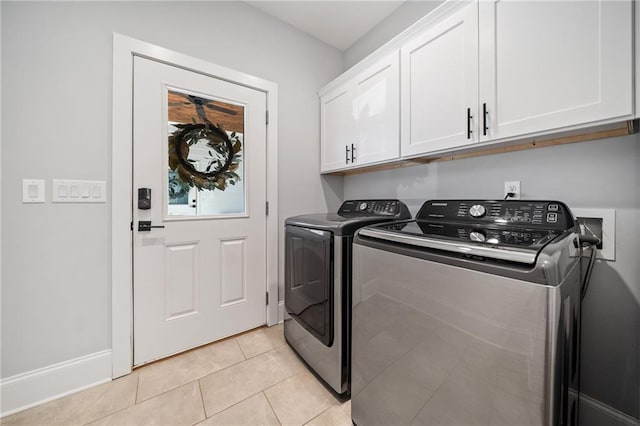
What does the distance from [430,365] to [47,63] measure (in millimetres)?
2312

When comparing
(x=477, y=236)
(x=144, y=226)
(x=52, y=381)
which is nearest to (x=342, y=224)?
(x=477, y=236)

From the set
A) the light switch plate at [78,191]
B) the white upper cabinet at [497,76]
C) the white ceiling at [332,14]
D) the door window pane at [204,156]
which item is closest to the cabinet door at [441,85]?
the white upper cabinet at [497,76]

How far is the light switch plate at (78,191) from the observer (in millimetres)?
1342

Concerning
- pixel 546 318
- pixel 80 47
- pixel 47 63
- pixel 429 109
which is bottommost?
pixel 546 318

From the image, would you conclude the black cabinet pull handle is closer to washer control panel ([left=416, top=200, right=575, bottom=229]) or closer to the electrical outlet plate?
washer control panel ([left=416, top=200, right=575, bottom=229])

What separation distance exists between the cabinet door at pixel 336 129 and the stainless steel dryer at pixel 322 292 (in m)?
0.68

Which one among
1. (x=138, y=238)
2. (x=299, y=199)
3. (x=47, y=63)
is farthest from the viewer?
(x=299, y=199)

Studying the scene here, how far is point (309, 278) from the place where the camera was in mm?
1542

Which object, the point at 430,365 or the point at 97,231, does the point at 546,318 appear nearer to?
the point at 430,365

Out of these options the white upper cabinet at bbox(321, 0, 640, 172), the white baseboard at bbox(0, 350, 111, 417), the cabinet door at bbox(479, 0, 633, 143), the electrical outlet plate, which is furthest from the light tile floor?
the cabinet door at bbox(479, 0, 633, 143)

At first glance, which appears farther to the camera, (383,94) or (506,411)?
(383,94)

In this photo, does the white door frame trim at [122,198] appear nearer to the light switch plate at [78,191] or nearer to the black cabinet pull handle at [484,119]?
the light switch plate at [78,191]

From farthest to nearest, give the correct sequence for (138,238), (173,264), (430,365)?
(173,264) < (138,238) < (430,365)

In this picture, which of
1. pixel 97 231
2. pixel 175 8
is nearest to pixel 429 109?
pixel 175 8
